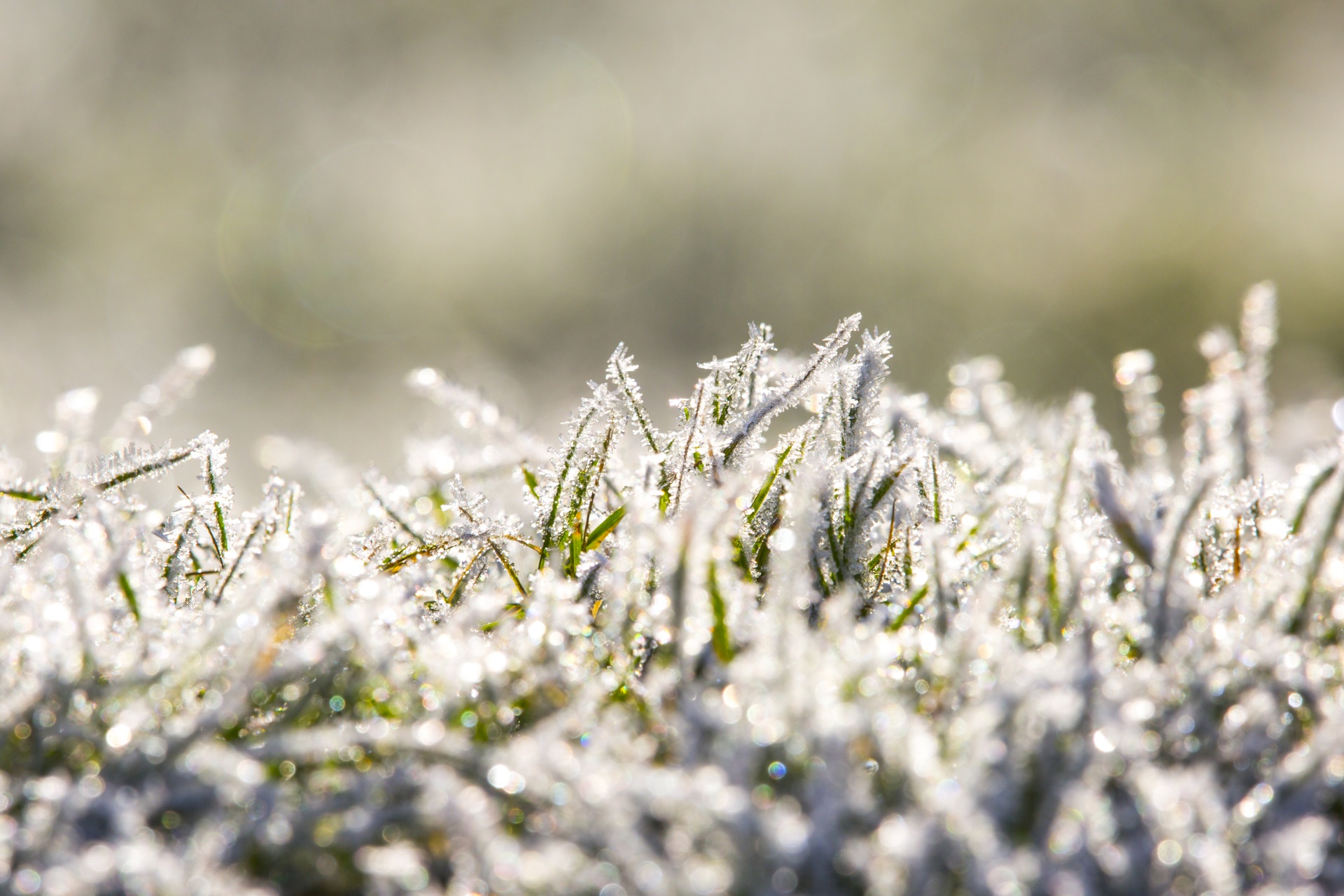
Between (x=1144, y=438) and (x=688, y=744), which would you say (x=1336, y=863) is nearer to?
(x=688, y=744)

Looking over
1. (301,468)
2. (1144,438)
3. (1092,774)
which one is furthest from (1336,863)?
(301,468)

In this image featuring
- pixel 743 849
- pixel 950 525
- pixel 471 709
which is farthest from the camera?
pixel 950 525

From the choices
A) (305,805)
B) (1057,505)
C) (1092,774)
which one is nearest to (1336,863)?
(1092,774)

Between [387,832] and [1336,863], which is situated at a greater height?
[387,832]

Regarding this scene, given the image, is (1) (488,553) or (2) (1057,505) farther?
(1) (488,553)

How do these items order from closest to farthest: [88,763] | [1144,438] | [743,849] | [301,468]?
[743,849], [88,763], [301,468], [1144,438]

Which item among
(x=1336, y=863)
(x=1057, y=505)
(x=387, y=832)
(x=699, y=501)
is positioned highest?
(x=699, y=501)
